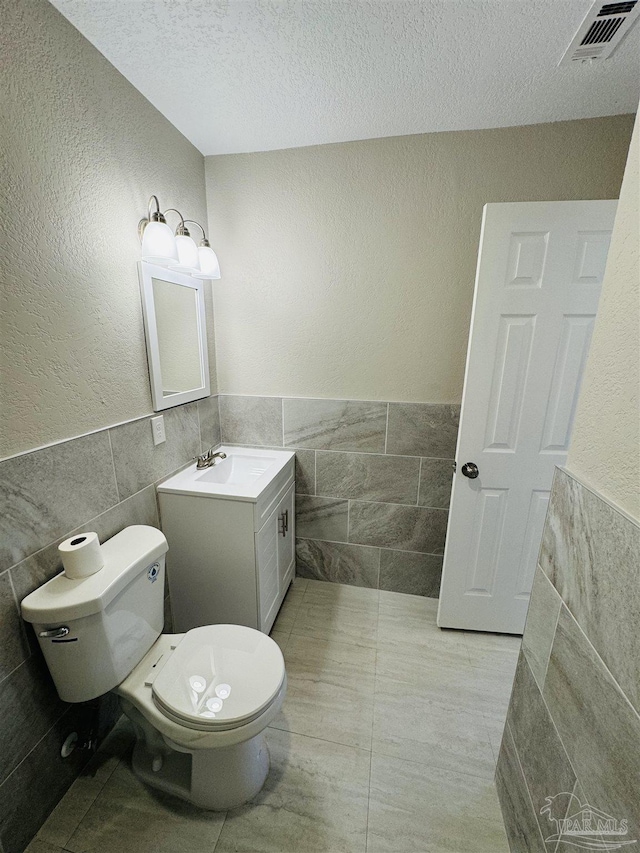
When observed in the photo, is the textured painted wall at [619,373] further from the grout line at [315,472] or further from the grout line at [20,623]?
the grout line at [20,623]

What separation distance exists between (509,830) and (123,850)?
3.85ft

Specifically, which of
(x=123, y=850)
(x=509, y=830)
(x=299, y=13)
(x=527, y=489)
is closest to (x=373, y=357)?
(x=527, y=489)

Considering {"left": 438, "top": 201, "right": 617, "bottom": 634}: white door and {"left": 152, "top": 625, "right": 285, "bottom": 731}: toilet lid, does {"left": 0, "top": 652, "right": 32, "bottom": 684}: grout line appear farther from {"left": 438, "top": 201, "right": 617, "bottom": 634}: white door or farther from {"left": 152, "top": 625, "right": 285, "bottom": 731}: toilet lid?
{"left": 438, "top": 201, "right": 617, "bottom": 634}: white door

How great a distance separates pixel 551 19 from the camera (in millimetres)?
1013

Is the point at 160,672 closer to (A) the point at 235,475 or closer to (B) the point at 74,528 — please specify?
(B) the point at 74,528

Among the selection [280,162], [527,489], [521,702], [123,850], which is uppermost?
[280,162]

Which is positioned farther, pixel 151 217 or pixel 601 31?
pixel 151 217

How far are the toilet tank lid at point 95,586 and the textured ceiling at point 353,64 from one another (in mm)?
1637

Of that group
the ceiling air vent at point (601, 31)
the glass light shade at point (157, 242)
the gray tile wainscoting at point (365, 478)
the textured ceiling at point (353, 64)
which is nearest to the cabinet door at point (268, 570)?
the gray tile wainscoting at point (365, 478)

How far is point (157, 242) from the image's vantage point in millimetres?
1272

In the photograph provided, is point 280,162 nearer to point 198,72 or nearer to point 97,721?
point 198,72

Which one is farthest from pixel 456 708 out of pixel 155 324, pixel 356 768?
pixel 155 324

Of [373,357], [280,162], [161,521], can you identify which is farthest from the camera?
[373,357]

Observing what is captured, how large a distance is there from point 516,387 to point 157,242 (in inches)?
61.7
